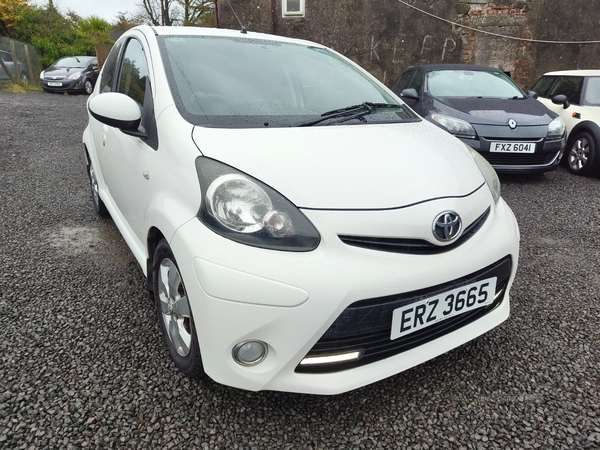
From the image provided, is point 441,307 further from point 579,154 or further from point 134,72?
point 579,154

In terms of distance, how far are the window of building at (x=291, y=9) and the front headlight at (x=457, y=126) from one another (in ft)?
25.1

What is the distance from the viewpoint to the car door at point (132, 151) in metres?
2.00

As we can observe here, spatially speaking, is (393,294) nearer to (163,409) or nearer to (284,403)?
(284,403)

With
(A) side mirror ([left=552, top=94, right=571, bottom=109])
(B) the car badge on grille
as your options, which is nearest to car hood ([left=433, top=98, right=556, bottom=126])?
(A) side mirror ([left=552, top=94, right=571, bottom=109])

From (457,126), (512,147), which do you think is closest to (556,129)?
(512,147)

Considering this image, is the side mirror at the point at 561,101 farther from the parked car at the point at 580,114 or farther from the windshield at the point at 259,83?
the windshield at the point at 259,83

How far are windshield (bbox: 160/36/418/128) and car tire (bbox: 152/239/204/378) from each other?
1.93 ft

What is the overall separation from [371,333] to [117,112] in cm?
142

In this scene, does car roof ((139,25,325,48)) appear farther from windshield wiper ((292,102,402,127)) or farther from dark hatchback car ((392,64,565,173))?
dark hatchback car ((392,64,565,173))

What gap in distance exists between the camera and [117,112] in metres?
1.97

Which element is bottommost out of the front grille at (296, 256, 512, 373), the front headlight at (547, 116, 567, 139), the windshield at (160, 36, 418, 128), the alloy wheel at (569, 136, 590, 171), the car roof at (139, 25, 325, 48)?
the alloy wheel at (569, 136, 590, 171)

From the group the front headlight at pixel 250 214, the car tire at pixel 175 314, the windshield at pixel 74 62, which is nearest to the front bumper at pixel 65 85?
the windshield at pixel 74 62

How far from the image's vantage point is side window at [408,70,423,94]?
5.86m

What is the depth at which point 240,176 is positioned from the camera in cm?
156
